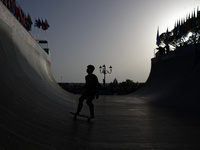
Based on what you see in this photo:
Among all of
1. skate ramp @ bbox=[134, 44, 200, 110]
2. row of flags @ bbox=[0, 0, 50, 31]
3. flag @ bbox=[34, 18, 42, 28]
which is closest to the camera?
skate ramp @ bbox=[134, 44, 200, 110]

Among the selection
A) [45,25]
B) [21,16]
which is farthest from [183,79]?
[45,25]

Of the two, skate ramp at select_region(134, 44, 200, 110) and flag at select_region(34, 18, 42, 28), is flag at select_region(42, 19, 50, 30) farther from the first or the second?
skate ramp at select_region(134, 44, 200, 110)

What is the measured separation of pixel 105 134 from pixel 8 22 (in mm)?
6510

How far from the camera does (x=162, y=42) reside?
48.6m

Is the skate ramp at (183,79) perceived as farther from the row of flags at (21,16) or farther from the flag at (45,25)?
the flag at (45,25)

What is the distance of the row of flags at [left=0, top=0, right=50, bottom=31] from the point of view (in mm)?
13062

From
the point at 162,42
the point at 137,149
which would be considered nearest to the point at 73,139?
the point at 137,149

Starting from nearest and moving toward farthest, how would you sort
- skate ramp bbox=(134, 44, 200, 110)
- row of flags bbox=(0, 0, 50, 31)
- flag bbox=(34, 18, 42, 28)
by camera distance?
skate ramp bbox=(134, 44, 200, 110) < row of flags bbox=(0, 0, 50, 31) < flag bbox=(34, 18, 42, 28)

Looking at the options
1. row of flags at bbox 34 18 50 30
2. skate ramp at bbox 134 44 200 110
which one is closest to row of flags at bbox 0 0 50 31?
row of flags at bbox 34 18 50 30

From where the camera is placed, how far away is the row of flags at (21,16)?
13062 millimetres

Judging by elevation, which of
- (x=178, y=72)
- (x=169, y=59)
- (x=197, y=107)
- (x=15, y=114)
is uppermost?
(x=169, y=59)

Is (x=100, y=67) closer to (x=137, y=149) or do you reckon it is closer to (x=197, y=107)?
(x=197, y=107)

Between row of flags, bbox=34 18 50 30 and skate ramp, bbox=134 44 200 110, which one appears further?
row of flags, bbox=34 18 50 30

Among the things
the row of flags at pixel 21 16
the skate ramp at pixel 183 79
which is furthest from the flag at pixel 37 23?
the skate ramp at pixel 183 79
